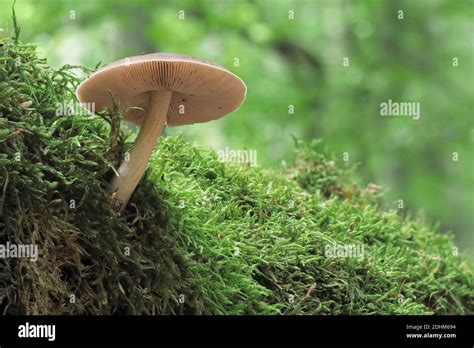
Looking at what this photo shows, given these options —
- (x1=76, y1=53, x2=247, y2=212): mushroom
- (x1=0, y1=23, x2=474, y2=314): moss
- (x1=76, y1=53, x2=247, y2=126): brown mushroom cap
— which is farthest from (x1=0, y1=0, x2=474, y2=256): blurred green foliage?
(x1=76, y1=53, x2=247, y2=212): mushroom

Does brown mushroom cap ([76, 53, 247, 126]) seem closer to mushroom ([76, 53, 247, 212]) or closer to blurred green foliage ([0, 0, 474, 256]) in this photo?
mushroom ([76, 53, 247, 212])

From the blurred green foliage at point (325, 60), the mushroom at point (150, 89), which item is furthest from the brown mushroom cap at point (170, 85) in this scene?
the blurred green foliage at point (325, 60)

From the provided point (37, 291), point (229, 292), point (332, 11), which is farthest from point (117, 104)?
point (332, 11)

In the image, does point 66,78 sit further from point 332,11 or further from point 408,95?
point 408,95

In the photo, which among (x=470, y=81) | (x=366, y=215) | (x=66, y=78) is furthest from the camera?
(x=470, y=81)

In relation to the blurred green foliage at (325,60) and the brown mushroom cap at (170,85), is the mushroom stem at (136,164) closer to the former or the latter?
the brown mushroom cap at (170,85)

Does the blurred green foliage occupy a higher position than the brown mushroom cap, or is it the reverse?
the blurred green foliage
